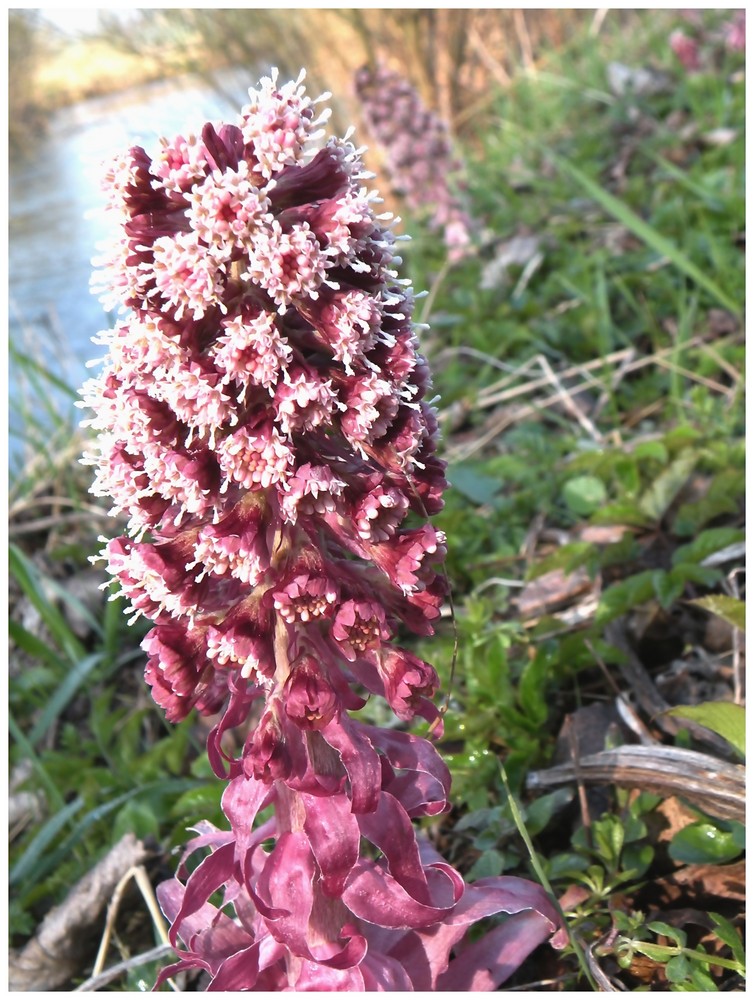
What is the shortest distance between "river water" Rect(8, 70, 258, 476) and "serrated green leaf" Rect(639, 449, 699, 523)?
2.61 metres

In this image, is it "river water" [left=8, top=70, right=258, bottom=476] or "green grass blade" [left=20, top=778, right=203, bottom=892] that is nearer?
"green grass blade" [left=20, top=778, right=203, bottom=892]

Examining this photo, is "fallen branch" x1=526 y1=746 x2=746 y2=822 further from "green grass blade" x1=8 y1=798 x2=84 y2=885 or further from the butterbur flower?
"green grass blade" x1=8 y1=798 x2=84 y2=885

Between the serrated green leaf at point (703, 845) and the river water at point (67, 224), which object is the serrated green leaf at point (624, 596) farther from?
the river water at point (67, 224)

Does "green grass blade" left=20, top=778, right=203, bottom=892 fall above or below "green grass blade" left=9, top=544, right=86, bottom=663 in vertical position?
below

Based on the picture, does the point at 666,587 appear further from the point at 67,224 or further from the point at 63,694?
the point at 67,224

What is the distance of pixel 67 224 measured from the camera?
11039mm

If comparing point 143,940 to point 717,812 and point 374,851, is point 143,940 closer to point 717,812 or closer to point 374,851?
point 374,851

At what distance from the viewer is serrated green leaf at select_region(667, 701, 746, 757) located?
7.00 ft

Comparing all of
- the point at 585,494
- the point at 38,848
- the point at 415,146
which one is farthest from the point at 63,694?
the point at 415,146

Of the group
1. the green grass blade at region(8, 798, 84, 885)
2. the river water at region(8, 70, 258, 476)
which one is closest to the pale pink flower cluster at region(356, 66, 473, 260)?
the river water at region(8, 70, 258, 476)

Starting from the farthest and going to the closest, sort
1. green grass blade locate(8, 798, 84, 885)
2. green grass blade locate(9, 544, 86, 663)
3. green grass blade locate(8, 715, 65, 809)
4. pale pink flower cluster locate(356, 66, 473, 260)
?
1. pale pink flower cluster locate(356, 66, 473, 260)
2. green grass blade locate(9, 544, 86, 663)
3. green grass blade locate(8, 715, 65, 809)
4. green grass blade locate(8, 798, 84, 885)

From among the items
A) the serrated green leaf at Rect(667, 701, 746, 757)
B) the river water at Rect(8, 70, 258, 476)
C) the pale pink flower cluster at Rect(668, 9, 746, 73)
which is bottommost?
the serrated green leaf at Rect(667, 701, 746, 757)

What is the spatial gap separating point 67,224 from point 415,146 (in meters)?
5.82

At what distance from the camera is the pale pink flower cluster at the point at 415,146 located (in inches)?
266
